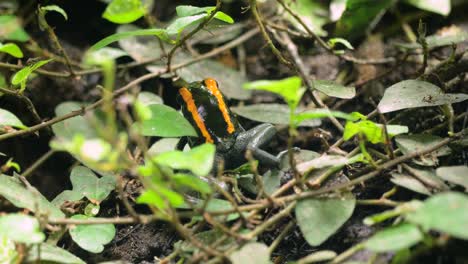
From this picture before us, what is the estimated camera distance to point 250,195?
6.27ft

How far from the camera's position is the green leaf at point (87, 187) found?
1.85 metres

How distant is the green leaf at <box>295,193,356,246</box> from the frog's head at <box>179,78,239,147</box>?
0.62 m

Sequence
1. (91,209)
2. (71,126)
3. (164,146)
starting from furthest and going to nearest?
(71,126), (164,146), (91,209)

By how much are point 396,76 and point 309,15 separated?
0.61 metres

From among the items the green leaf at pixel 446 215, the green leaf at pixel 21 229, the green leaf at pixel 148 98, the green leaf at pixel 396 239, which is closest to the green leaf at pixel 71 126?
the green leaf at pixel 148 98

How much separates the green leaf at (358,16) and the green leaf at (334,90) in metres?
0.42

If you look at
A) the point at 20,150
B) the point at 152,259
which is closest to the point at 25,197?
the point at 152,259

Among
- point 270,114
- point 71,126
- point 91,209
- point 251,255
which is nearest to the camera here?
point 251,255

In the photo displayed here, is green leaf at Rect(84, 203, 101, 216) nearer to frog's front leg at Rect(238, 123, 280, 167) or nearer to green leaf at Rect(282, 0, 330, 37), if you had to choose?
frog's front leg at Rect(238, 123, 280, 167)

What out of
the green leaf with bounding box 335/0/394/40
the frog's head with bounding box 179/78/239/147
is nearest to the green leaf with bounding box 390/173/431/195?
the frog's head with bounding box 179/78/239/147

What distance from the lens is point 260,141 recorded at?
6.55 ft

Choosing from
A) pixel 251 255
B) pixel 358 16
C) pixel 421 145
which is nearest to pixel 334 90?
pixel 421 145

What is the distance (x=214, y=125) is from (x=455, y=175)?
0.96 m

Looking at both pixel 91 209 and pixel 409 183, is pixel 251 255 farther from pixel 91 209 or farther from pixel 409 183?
pixel 91 209
